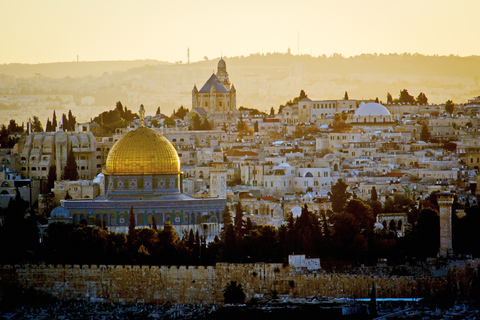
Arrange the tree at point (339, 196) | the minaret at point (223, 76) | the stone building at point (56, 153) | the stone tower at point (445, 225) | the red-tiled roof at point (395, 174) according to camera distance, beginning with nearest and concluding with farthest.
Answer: the stone tower at point (445, 225) → the tree at point (339, 196) → the red-tiled roof at point (395, 174) → the stone building at point (56, 153) → the minaret at point (223, 76)

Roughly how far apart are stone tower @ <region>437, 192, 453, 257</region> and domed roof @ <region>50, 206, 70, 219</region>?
16947 mm

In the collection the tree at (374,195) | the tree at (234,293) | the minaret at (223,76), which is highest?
the minaret at (223,76)

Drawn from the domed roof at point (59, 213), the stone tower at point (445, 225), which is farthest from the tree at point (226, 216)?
the stone tower at point (445, 225)

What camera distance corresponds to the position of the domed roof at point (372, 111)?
98938mm

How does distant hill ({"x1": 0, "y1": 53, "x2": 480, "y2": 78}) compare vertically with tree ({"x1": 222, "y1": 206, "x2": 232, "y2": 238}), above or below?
above

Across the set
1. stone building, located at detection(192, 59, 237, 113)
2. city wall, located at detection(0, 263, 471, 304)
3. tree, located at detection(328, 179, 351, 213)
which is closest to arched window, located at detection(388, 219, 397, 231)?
tree, located at detection(328, 179, 351, 213)

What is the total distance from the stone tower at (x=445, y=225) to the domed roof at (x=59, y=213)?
1695 cm

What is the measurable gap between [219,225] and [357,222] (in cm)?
935

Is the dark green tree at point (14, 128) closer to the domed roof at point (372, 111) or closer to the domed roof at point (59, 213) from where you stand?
the domed roof at point (372, 111)

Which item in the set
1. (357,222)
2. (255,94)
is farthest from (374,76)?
(357,222)

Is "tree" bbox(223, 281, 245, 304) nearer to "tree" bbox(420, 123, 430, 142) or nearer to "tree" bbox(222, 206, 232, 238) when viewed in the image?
"tree" bbox(222, 206, 232, 238)

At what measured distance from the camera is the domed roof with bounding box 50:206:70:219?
63.0 meters

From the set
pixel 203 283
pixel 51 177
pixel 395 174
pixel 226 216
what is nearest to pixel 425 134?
pixel 395 174

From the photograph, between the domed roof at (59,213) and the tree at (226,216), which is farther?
the tree at (226,216)
